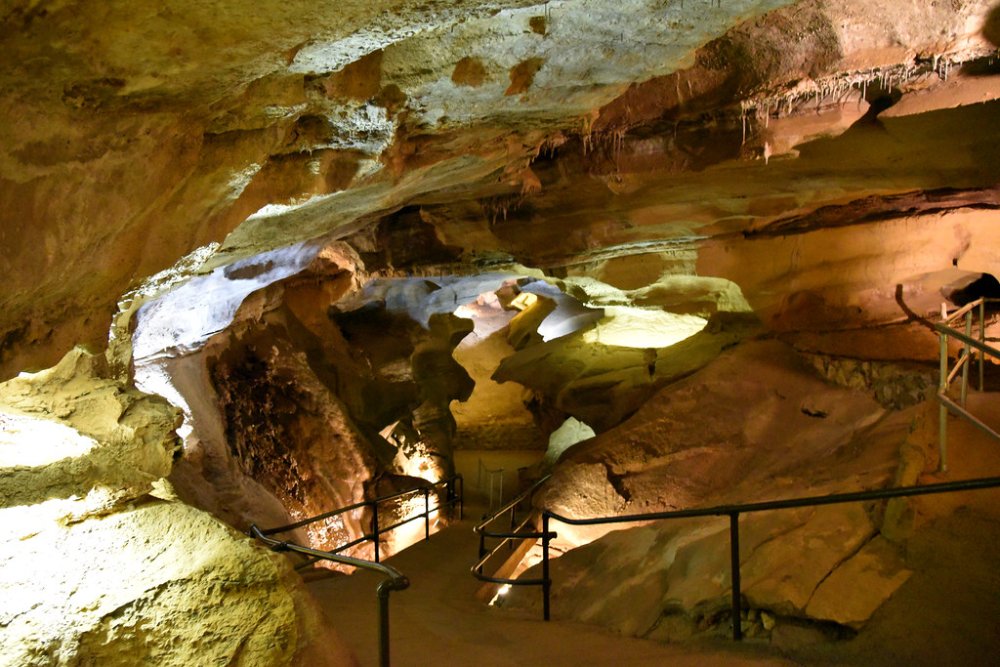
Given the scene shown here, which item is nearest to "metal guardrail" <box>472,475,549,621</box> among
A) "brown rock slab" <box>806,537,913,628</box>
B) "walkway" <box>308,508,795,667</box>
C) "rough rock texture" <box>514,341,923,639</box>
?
"walkway" <box>308,508,795,667</box>

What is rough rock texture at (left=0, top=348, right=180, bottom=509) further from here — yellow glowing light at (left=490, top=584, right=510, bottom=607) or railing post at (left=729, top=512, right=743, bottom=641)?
yellow glowing light at (left=490, top=584, right=510, bottom=607)

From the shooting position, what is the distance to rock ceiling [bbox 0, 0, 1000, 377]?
107 inches

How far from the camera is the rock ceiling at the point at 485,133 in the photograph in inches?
107

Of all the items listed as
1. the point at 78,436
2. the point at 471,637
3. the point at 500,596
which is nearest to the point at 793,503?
the point at 471,637

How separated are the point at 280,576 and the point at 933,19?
5996 millimetres

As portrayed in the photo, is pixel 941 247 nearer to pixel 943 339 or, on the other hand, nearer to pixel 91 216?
pixel 943 339

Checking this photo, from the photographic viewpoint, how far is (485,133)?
221 inches

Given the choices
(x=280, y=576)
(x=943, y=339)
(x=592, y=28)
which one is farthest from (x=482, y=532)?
(x=592, y=28)

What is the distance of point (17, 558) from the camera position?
3.06 meters

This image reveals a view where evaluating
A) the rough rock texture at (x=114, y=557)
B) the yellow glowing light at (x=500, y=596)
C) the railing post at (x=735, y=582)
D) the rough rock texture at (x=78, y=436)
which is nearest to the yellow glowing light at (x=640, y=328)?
the yellow glowing light at (x=500, y=596)

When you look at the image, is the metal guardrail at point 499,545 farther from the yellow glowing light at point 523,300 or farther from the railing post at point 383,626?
the yellow glowing light at point 523,300

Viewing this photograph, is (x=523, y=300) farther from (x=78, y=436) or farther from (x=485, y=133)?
(x=78, y=436)

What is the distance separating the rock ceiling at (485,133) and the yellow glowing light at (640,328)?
9.30 ft

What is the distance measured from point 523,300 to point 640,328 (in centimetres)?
831
